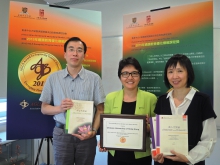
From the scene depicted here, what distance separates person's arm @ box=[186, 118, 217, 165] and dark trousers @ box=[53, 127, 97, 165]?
2.98ft

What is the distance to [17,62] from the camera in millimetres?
2178

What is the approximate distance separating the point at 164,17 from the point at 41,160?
3.10 metres

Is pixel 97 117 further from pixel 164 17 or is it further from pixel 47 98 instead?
pixel 164 17

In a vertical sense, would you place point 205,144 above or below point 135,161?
above

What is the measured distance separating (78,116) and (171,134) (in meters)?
0.78

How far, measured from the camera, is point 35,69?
7.34ft

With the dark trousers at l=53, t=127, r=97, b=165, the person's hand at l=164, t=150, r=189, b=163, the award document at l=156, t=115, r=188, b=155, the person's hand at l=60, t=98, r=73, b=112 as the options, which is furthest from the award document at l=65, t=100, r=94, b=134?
the person's hand at l=164, t=150, r=189, b=163

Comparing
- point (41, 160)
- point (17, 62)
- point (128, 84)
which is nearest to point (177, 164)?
point (128, 84)

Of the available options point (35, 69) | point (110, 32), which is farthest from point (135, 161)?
point (110, 32)

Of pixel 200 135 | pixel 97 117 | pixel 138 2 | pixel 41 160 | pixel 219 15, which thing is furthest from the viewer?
pixel 41 160

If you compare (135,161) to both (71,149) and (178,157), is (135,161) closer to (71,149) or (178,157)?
(178,157)

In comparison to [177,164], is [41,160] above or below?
below

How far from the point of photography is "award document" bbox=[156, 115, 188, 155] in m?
1.37

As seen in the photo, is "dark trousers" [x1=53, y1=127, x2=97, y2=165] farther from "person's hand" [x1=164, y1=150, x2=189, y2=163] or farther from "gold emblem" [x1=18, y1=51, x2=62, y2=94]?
"person's hand" [x1=164, y1=150, x2=189, y2=163]
